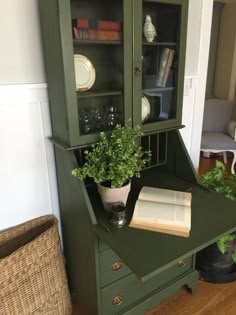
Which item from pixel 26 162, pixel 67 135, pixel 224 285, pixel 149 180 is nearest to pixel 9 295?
pixel 26 162

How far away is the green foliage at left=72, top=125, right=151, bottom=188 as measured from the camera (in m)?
1.16

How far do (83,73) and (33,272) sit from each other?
95 cm

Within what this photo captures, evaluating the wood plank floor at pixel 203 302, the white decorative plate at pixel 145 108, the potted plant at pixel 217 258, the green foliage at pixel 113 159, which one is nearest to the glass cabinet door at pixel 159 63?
the white decorative plate at pixel 145 108

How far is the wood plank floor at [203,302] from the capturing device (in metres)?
1.60

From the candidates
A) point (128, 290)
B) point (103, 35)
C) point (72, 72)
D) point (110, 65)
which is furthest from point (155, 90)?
point (128, 290)

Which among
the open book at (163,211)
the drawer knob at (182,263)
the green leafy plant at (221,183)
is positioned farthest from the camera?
the green leafy plant at (221,183)

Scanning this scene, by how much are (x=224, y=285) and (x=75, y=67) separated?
165 centimetres

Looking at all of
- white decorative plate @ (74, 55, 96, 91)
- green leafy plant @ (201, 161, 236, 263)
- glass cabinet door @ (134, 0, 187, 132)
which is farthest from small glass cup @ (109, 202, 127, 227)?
green leafy plant @ (201, 161, 236, 263)

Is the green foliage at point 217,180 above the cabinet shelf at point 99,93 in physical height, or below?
below

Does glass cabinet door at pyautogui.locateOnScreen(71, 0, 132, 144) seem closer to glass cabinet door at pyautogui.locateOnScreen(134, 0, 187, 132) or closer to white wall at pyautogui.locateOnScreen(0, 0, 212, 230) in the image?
glass cabinet door at pyautogui.locateOnScreen(134, 0, 187, 132)

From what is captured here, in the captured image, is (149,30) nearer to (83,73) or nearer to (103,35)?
(103,35)

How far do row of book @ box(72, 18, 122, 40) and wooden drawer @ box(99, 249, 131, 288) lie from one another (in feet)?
3.11

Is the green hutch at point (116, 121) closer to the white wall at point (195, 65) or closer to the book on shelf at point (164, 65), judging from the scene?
the book on shelf at point (164, 65)

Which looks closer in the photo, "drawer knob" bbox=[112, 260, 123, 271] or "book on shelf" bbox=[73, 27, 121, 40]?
"book on shelf" bbox=[73, 27, 121, 40]
